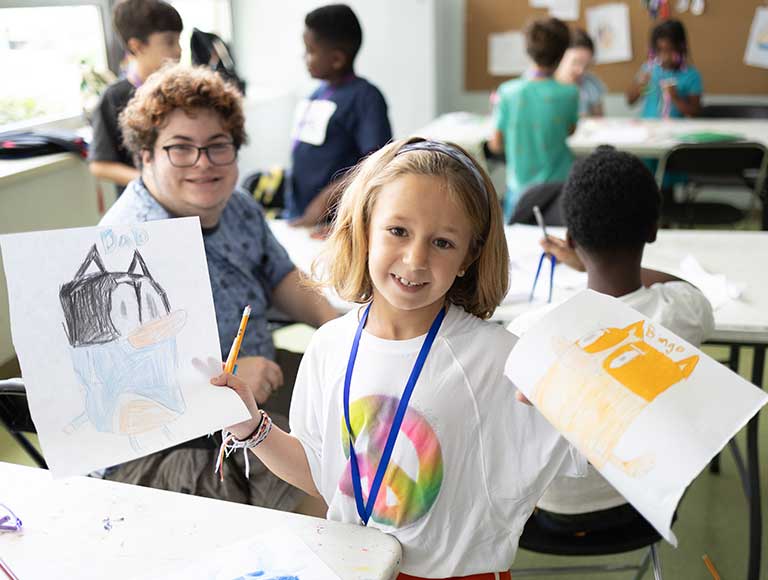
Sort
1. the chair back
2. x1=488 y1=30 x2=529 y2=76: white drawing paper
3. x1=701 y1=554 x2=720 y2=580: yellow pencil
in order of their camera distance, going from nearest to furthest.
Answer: x1=701 y1=554 x2=720 y2=580: yellow pencil → the chair back → x1=488 y1=30 x2=529 y2=76: white drawing paper

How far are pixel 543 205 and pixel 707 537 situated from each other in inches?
46.2

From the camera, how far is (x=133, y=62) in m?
2.86

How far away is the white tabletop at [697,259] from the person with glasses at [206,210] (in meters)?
0.28

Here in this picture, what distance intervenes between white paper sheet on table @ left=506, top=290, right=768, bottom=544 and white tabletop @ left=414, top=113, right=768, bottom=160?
3.09m

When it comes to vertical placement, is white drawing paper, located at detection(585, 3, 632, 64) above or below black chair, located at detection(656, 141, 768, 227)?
above

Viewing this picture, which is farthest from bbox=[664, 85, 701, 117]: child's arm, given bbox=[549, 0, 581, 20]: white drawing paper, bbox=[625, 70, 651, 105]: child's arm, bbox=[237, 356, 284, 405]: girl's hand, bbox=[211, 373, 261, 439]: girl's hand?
bbox=[211, 373, 261, 439]: girl's hand

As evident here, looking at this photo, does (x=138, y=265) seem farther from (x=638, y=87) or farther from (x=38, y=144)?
(x=638, y=87)

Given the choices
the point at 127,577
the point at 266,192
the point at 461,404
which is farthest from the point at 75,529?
the point at 266,192

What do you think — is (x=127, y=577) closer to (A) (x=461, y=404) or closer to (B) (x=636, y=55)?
(A) (x=461, y=404)

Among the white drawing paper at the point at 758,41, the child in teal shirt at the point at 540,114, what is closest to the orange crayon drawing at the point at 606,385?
the child in teal shirt at the point at 540,114

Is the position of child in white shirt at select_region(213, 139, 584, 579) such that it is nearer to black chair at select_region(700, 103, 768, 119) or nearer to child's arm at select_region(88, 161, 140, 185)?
child's arm at select_region(88, 161, 140, 185)

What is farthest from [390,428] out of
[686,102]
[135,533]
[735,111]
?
[735,111]

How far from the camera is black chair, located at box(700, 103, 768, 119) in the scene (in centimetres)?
488

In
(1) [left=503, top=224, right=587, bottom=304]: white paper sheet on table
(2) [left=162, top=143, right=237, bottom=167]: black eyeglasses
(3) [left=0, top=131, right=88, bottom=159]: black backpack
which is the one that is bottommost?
(1) [left=503, top=224, right=587, bottom=304]: white paper sheet on table
